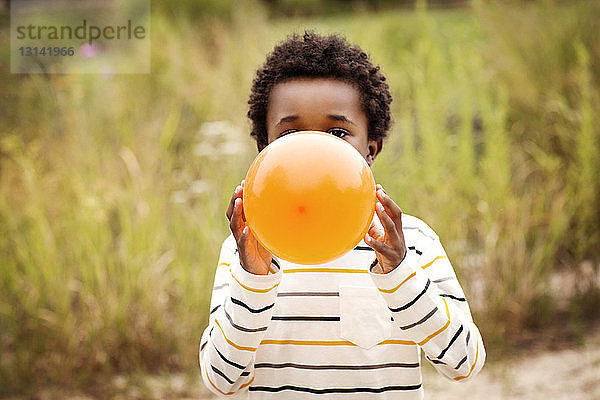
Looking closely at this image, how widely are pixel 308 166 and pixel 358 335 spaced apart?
1.56 ft

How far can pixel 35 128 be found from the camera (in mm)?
4840

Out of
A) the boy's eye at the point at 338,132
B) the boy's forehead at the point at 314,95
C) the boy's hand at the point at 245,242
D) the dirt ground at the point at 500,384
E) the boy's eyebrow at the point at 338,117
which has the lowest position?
the dirt ground at the point at 500,384

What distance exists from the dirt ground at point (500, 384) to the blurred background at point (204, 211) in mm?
18

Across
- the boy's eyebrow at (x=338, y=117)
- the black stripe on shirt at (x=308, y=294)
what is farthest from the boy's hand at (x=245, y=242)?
the boy's eyebrow at (x=338, y=117)

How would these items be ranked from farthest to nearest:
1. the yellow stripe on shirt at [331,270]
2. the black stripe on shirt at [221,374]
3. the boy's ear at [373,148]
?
the boy's ear at [373,148]
the yellow stripe on shirt at [331,270]
the black stripe on shirt at [221,374]

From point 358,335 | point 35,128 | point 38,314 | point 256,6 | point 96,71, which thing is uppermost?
point 256,6

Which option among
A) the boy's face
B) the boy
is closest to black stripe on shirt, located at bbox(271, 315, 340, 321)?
the boy

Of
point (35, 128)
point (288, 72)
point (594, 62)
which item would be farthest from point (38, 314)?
point (594, 62)

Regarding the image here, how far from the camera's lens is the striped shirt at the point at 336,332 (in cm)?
142

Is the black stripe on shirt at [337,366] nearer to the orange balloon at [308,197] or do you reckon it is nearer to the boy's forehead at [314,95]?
the orange balloon at [308,197]

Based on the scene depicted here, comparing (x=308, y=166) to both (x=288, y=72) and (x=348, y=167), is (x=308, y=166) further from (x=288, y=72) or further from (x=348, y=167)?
(x=288, y=72)

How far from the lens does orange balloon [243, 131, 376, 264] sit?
1.22 m

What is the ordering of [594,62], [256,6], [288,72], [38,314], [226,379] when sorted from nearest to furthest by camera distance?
[226,379] < [288,72] < [38,314] < [594,62] < [256,6]

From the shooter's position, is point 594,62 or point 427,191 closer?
point 427,191
